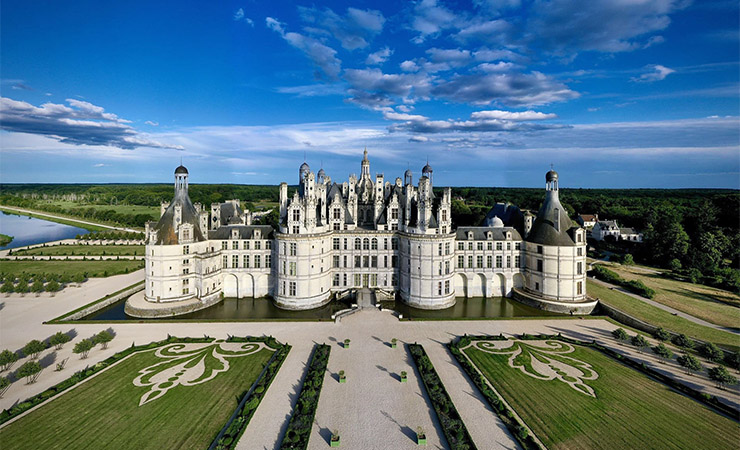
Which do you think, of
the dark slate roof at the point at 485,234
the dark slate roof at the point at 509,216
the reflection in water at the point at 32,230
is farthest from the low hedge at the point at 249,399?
the reflection in water at the point at 32,230

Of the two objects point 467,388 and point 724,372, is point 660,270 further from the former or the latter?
point 467,388

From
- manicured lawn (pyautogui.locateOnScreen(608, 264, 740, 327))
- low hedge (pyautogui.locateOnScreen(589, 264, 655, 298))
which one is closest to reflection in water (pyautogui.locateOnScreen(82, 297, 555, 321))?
low hedge (pyautogui.locateOnScreen(589, 264, 655, 298))

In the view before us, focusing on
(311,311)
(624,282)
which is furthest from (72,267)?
(624,282)

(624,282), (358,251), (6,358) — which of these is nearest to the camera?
(6,358)

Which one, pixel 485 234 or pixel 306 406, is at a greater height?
pixel 485 234

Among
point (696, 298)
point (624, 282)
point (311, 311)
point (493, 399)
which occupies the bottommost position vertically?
point (311, 311)

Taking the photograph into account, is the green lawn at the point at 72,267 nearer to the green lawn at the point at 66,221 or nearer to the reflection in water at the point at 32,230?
the reflection in water at the point at 32,230

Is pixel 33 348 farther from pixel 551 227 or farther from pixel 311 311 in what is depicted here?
pixel 551 227
